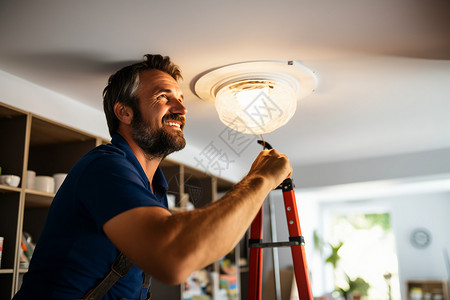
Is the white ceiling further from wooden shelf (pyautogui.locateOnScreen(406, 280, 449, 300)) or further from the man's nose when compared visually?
wooden shelf (pyautogui.locateOnScreen(406, 280, 449, 300))

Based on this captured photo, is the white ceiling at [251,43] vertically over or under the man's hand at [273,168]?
over

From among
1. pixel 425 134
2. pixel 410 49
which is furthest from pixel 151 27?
pixel 425 134

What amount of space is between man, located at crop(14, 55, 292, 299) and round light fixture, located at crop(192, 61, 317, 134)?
3.82 feet

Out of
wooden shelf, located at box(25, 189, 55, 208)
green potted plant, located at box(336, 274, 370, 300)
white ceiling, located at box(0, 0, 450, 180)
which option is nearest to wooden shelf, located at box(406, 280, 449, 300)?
green potted plant, located at box(336, 274, 370, 300)

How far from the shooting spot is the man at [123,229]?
836 millimetres

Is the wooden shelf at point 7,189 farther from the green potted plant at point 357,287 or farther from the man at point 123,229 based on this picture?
the green potted plant at point 357,287

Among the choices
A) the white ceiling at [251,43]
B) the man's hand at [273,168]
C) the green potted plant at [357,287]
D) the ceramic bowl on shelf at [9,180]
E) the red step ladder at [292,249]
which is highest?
the white ceiling at [251,43]

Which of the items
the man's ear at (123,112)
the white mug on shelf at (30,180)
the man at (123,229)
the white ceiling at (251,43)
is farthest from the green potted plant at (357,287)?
the man at (123,229)

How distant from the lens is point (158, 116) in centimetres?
157

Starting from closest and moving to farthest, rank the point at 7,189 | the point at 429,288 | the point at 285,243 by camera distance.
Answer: the point at 285,243 → the point at 7,189 → the point at 429,288

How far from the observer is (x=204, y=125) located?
11.1 ft

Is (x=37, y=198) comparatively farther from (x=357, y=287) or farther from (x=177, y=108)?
(x=357, y=287)

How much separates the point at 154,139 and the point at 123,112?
0.23 metres

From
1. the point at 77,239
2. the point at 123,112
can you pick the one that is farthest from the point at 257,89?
the point at 77,239
